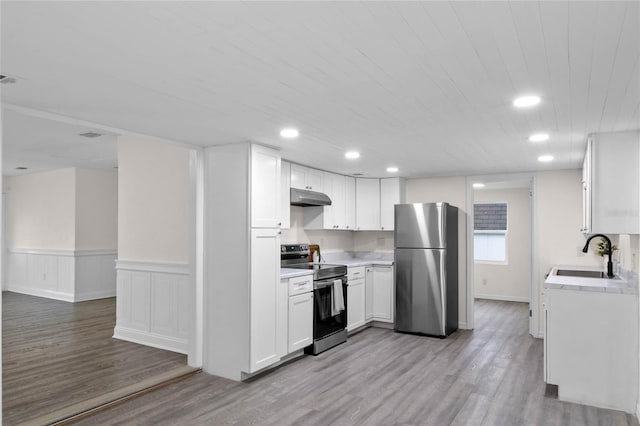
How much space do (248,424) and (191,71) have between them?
239cm

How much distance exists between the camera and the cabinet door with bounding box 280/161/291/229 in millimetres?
4887

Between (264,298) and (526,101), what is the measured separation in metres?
2.72

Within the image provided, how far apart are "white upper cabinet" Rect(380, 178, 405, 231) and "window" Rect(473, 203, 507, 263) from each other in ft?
8.95

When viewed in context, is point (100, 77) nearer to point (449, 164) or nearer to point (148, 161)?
point (148, 161)

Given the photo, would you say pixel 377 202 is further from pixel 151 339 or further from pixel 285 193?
pixel 151 339

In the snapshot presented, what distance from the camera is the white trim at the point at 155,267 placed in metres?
4.80

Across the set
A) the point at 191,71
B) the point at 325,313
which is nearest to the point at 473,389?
the point at 325,313

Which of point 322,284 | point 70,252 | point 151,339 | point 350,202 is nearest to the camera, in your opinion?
point 322,284

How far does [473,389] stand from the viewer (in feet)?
12.2

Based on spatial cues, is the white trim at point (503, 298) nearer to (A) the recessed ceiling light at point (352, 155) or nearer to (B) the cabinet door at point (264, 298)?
(A) the recessed ceiling light at point (352, 155)

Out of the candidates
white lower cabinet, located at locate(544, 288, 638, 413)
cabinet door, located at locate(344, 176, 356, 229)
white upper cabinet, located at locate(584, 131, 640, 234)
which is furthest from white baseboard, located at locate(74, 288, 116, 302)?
white upper cabinet, located at locate(584, 131, 640, 234)

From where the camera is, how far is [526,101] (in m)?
2.70

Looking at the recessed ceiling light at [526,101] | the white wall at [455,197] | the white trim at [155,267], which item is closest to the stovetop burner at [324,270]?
the white trim at [155,267]

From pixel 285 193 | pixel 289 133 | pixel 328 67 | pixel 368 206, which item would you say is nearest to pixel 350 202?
pixel 368 206
